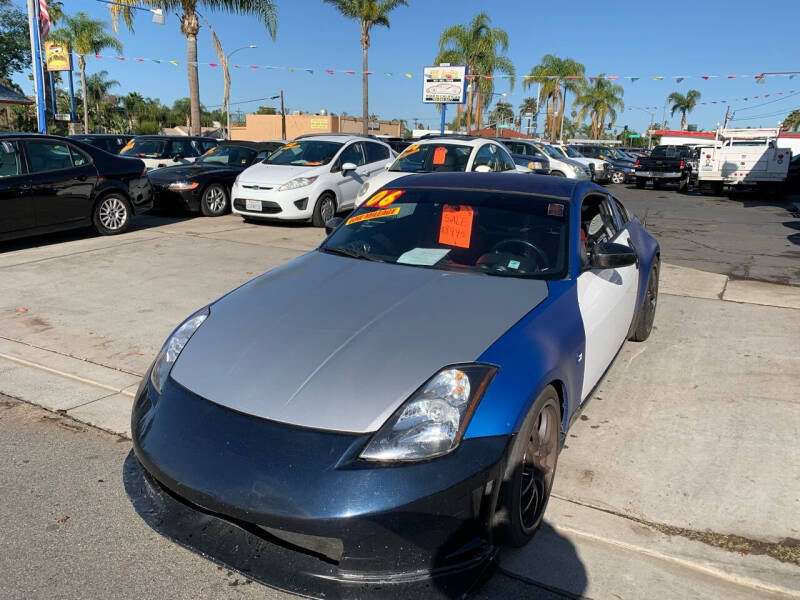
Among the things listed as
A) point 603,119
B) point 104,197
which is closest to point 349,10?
point 104,197

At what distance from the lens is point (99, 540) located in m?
2.71

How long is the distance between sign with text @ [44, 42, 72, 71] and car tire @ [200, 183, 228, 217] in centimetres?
1251

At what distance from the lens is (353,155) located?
1202cm

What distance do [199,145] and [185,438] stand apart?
572 inches

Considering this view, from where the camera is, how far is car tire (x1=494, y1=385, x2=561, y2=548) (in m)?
2.32

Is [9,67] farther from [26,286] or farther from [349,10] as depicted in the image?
[26,286]

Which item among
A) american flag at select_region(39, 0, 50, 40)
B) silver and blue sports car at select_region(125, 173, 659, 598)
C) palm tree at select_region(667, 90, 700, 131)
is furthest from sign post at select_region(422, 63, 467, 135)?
palm tree at select_region(667, 90, 700, 131)

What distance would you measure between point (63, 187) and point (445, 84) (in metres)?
24.0

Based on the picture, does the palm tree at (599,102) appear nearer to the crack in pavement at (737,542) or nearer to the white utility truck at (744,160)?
the white utility truck at (744,160)

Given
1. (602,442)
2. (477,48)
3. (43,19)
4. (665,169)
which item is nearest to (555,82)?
(477,48)

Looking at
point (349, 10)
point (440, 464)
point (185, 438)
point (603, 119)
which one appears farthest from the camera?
point (603, 119)

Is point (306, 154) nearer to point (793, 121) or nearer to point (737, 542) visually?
point (737, 542)

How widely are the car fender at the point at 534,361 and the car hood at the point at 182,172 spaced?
1019 cm

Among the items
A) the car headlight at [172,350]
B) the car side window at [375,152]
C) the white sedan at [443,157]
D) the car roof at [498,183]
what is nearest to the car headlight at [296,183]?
the white sedan at [443,157]
